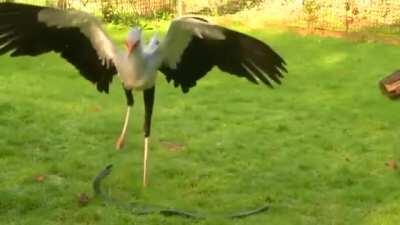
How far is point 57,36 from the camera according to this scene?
186 inches

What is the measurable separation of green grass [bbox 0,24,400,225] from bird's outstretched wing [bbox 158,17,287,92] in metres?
0.93

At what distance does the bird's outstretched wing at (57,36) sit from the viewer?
4.49 metres

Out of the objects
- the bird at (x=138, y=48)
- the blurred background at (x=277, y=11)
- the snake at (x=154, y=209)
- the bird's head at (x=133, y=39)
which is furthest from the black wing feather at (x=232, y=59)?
the blurred background at (x=277, y=11)

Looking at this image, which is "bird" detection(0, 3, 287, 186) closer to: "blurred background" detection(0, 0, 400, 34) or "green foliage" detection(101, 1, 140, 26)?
"blurred background" detection(0, 0, 400, 34)

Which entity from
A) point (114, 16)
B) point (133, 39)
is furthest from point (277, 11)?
point (133, 39)

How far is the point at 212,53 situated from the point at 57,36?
1010 mm

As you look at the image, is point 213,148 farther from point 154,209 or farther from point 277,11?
point 277,11

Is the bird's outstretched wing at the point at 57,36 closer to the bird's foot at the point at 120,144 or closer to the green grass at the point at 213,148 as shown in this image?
the green grass at the point at 213,148

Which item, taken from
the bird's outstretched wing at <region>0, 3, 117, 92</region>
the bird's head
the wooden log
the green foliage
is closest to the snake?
the bird's outstretched wing at <region>0, 3, 117, 92</region>

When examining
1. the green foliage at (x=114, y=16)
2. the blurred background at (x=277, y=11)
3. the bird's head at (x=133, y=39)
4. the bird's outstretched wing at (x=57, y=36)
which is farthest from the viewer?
the green foliage at (x=114, y=16)

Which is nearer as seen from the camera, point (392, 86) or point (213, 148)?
point (392, 86)

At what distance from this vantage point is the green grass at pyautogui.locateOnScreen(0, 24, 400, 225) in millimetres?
4926

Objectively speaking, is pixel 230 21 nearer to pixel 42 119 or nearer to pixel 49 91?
pixel 49 91

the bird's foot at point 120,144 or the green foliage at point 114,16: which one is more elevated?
the bird's foot at point 120,144
